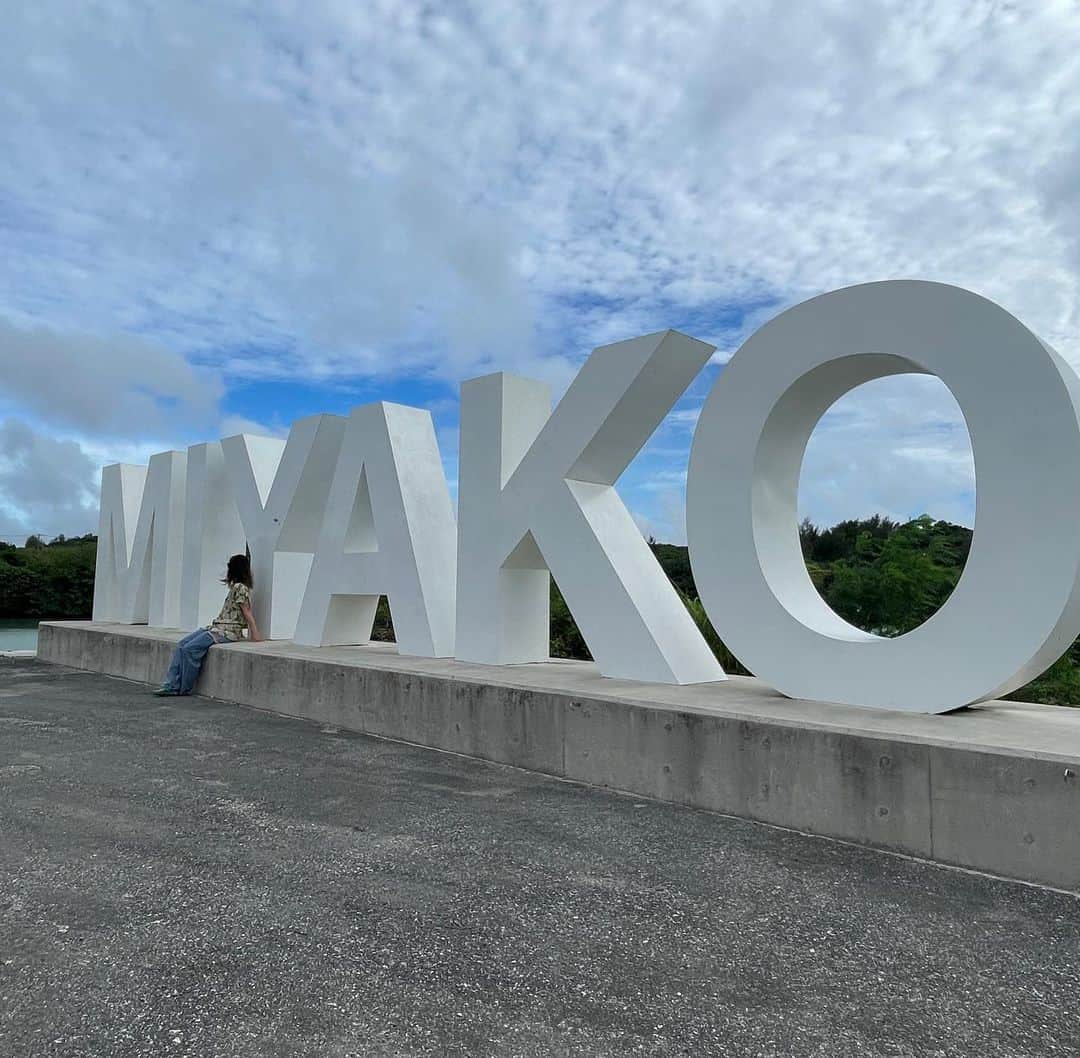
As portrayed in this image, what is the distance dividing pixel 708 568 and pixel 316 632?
197 inches

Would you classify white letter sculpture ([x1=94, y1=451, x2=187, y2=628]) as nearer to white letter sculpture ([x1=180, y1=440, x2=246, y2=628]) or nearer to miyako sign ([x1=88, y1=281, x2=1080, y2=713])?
white letter sculpture ([x1=180, y1=440, x2=246, y2=628])

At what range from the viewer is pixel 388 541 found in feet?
27.5

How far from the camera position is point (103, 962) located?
9.04 feet

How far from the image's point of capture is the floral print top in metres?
9.81

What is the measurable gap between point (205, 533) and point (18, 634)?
13.5 m

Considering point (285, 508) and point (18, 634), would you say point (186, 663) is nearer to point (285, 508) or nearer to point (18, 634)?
point (285, 508)

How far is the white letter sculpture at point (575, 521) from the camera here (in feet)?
20.8

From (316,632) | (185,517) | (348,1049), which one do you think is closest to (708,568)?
(348,1049)

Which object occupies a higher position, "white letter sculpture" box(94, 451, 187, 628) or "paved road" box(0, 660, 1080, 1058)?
"white letter sculpture" box(94, 451, 187, 628)

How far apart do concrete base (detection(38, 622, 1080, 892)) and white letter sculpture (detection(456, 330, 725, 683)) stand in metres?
0.38

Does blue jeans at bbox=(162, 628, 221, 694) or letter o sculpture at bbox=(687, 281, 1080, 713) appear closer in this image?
letter o sculpture at bbox=(687, 281, 1080, 713)

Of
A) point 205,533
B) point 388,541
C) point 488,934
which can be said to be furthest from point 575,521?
point 205,533

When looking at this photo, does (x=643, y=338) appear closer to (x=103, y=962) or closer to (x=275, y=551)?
(x=103, y=962)

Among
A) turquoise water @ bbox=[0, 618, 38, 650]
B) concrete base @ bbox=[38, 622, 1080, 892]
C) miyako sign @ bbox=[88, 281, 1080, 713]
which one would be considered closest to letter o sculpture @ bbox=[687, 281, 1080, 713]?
miyako sign @ bbox=[88, 281, 1080, 713]
